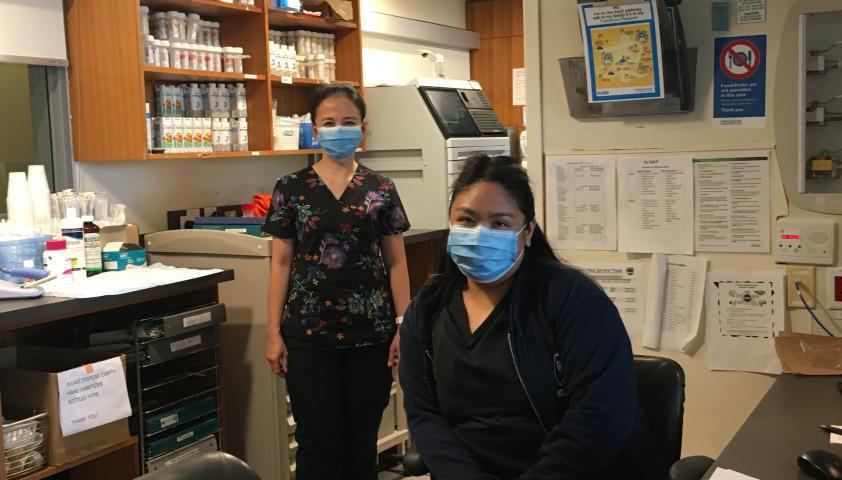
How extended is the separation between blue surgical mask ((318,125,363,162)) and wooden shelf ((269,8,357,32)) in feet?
4.00

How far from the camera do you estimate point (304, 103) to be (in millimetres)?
4469

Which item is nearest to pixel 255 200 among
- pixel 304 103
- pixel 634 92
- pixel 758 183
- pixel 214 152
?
pixel 214 152

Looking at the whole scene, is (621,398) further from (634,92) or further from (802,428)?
(634,92)

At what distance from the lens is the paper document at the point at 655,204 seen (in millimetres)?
2721

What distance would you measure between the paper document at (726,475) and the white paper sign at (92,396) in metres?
1.81

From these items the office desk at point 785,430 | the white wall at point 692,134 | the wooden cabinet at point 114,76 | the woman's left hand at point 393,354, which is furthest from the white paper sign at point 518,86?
the office desk at point 785,430

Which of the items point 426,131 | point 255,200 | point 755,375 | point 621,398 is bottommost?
point 755,375

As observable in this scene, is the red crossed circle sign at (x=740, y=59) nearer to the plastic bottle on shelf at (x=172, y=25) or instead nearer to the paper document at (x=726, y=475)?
the paper document at (x=726, y=475)

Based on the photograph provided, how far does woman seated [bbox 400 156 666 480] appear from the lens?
1.75 metres

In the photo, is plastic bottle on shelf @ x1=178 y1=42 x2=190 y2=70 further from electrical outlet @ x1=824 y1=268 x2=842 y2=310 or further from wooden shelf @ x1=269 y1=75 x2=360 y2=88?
electrical outlet @ x1=824 y1=268 x2=842 y2=310

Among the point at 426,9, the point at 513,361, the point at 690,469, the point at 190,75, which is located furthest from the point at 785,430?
the point at 426,9

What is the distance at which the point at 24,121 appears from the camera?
3.29 meters

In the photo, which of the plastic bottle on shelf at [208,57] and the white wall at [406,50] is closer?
the plastic bottle on shelf at [208,57]

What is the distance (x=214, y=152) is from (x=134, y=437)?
125 cm
